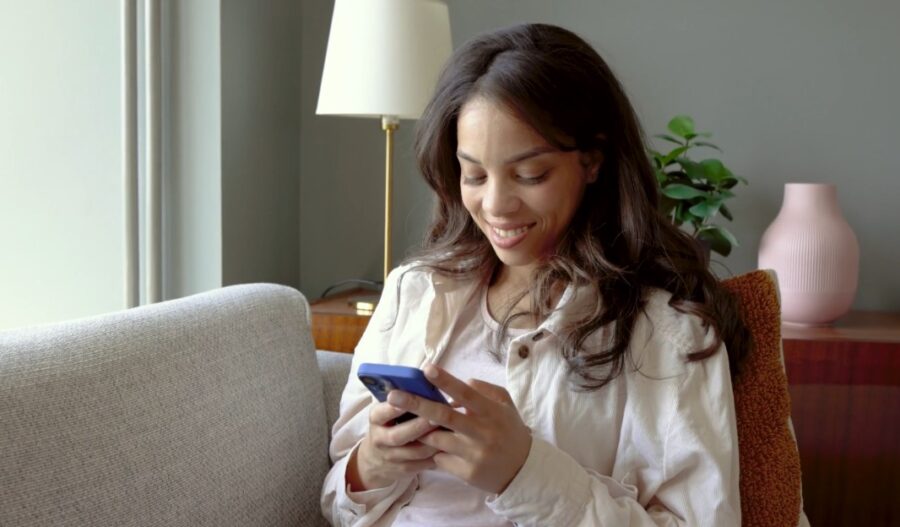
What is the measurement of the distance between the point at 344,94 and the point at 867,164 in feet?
4.08

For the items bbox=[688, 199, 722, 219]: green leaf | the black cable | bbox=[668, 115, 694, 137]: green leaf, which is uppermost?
bbox=[668, 115, 694, 137]: green leaf

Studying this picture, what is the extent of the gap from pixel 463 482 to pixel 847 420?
3.48ft

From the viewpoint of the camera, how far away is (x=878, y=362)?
6.00 ft

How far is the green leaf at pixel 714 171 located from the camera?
1.99 metres

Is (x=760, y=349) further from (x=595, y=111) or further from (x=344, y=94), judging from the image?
(x=344, y=94)

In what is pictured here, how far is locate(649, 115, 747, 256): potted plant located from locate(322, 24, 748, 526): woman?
818 millimetres

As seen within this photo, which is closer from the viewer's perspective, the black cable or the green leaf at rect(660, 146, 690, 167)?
the green leaf at rect(660, 146, 690, 167)

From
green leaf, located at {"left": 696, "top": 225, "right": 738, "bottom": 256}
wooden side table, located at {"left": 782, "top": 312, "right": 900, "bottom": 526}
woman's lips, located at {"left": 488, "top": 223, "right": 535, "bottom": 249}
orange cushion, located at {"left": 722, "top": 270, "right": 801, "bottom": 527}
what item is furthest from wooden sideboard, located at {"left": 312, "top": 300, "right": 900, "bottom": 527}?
woman's lips, located at {"left": 488, "top": 223, "right": 535, "bottom": 249}

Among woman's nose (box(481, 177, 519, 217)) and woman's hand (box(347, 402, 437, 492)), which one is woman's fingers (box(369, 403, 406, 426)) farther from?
woman's nose (box(481, 177, 519, 217))

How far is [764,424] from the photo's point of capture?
1130mm

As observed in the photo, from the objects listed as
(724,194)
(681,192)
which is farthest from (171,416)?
(724,194)

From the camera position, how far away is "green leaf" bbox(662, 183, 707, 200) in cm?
196

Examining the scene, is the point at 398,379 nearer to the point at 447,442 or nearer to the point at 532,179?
the point at 447,442

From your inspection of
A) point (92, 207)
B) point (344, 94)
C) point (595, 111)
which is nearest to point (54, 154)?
point (92, 207)
